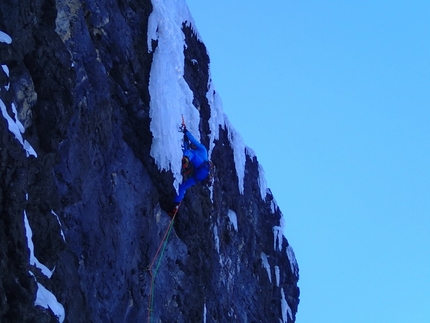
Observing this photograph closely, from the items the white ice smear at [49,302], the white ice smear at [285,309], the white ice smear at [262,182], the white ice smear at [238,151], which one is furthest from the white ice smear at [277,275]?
the white ice smear at [49,302]

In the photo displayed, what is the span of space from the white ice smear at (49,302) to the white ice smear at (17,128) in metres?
1.32

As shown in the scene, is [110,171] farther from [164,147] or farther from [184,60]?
[184,60]

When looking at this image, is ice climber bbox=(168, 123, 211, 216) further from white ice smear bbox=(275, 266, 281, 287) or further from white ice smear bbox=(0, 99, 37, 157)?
white ice smear bbox=(275, 266, 281, 287)

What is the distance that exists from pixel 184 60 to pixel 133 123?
9.26 feet

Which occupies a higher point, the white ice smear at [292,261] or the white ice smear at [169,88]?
the white ice smear at [292,261]

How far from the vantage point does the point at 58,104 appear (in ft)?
24.0

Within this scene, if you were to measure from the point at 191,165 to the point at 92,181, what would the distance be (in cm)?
270

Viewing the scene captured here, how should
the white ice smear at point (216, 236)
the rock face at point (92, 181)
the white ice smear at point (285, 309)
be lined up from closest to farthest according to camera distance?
the rock face at point (92, 181) < the white ice smear at point (216, 236) < the white ice smear at point (285, 309)

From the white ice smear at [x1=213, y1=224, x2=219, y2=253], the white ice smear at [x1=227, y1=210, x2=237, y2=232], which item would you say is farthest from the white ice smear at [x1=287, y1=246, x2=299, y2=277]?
the white ice smear at [x1=213, y1=224, x2=219, y2=253]

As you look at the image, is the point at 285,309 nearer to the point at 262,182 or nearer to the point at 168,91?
the point at 262,182

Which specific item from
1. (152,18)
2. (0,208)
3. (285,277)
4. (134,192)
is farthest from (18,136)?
(285,277)

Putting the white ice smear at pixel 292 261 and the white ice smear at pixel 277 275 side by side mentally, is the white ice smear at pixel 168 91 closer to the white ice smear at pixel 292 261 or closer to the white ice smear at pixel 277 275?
the white ice smear at pixel 277 275

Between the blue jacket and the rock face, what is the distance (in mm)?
259

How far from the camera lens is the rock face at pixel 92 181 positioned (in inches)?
248
